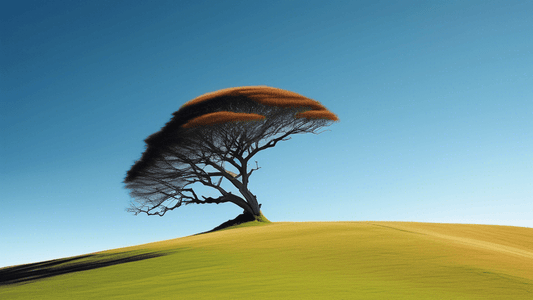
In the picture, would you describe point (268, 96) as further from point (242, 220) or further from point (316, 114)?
point (242, 220)

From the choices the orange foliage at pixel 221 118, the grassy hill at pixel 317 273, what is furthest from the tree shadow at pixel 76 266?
the orange foliage at pixel 221 118

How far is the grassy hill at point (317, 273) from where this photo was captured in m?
7.10

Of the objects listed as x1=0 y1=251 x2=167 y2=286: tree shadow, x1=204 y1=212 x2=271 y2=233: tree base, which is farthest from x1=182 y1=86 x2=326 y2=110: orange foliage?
x1=0 y1=251 x2=167 y2=286: tree shadow

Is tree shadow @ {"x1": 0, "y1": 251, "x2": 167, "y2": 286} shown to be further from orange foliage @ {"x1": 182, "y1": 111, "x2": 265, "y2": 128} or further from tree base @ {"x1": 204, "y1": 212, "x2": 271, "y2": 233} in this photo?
tree base @ {"x1": 204, "y1": 212, "x2": 271, "y2": 233}

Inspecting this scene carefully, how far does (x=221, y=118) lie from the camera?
2395cm

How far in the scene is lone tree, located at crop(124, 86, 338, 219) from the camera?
83.6 ft

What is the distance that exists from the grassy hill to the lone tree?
12.4 m

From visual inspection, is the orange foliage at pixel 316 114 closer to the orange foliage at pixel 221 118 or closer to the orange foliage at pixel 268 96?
the orange foliage at pixel 268 96

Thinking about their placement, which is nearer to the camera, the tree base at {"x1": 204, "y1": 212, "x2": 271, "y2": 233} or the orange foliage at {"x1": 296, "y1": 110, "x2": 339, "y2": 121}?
the orange foliage at {"x1": 296, "y1": 110, "x2": 339, "y2": 121}

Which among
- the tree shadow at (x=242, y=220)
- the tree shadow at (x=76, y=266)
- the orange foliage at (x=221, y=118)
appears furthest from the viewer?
the tree shadow at (x=242, y=220)

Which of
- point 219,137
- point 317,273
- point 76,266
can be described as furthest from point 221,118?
point 317,273

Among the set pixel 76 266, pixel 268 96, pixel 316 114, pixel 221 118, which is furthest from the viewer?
pixel 316 114

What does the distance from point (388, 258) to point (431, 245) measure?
250 centimetres

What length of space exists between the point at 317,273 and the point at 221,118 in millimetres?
16326
